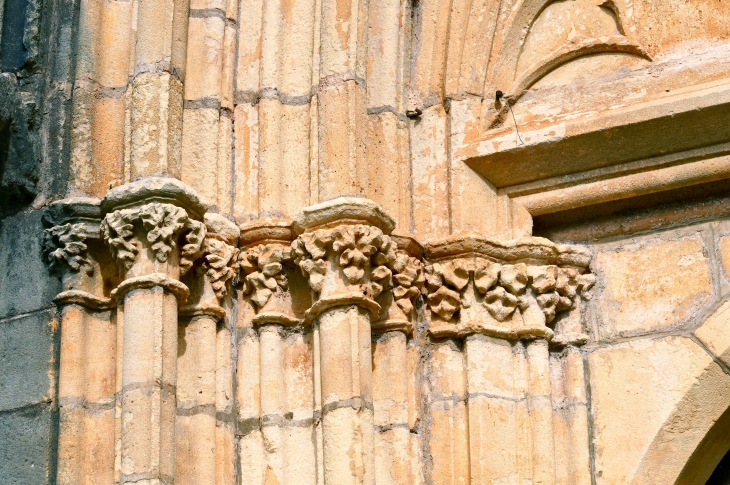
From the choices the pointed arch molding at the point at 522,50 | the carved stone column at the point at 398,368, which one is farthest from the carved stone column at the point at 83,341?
the pointed arch molding at the point at 522,50

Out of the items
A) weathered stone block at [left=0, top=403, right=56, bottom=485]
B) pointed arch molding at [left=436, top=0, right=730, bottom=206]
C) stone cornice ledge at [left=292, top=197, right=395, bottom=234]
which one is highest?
pointed arch molding at [left=436, top=0, right=730, bottom=206]

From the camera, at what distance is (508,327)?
5645 mm

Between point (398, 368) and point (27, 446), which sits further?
point (398, 368)

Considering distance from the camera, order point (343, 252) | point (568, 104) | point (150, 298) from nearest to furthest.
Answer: point (150, 298)
point (343, 252)
point (568, 104)

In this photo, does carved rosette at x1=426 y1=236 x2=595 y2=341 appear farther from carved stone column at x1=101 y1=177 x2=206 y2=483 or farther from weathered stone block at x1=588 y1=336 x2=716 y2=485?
carved stone column at x1=101 y1=177 x2=206 y2=483

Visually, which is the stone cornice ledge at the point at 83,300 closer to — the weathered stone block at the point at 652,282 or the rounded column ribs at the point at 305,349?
the rounded column ribs at the point at 305,349

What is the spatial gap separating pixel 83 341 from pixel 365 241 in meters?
0.97

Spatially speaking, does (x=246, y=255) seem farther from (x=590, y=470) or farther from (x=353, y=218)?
(x=590, y=470)

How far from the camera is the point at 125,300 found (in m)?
5.20

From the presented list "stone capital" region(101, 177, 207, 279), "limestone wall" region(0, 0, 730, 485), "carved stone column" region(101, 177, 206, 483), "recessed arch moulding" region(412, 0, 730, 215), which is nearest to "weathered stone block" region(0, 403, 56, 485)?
"limestone wall" region(0, 0, 730, 485)

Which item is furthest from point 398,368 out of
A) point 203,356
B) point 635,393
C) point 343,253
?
point 635,393

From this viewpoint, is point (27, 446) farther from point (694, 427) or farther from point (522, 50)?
point (522, 50)

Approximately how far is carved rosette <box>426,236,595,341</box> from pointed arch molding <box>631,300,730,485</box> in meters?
0.46

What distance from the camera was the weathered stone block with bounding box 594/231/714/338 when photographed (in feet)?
18.6
